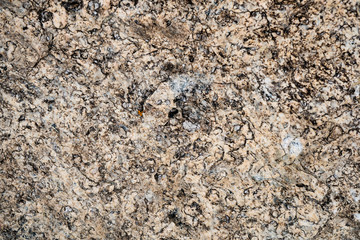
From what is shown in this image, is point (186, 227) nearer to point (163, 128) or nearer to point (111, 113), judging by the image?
point (163, 128)

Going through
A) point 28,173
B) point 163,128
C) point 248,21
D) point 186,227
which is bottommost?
point 186,227

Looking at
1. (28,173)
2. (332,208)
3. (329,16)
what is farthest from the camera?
(28,173)

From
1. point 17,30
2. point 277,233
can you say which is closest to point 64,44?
point 17,30

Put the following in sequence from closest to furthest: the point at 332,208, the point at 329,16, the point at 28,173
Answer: the point at 329,16, the point at 332,208, the point at 28,173

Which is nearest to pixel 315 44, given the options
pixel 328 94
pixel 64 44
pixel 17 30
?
pixel 328 94

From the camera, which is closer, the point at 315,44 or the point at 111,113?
the point at 315,44

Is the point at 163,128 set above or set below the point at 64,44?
below
